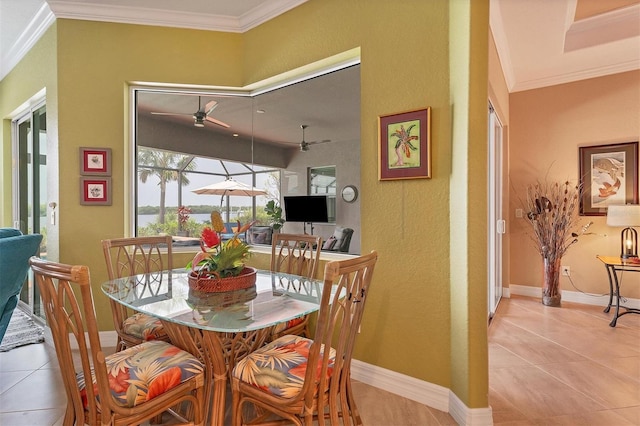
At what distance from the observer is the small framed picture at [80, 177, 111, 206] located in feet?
10.0

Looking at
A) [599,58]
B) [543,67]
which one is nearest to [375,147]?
[543,67]

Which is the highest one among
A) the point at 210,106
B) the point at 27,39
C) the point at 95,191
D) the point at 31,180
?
the point at 27,39

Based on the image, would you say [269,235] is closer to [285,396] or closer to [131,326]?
[131,326]

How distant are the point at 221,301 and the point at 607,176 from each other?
4689 mm

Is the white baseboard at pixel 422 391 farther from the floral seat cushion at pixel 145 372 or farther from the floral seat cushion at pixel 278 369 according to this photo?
the floral seat cushion at pixel 145 372

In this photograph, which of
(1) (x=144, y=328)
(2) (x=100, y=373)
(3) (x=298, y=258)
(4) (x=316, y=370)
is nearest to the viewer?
(2) (x=100, y=373)

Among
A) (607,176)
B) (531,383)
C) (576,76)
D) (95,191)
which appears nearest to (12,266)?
(95,191)

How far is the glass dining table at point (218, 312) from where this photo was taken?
1.58 meters

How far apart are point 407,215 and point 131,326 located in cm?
194

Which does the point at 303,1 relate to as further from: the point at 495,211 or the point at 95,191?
the point at 495,211

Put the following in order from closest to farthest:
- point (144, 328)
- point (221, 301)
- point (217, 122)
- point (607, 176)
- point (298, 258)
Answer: point (221, 301) < point (144, 328) < point (298, 258) < point (217, 122) < point (607, 176)

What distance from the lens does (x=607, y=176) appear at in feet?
13.4

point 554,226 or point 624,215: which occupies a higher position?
point 624,215

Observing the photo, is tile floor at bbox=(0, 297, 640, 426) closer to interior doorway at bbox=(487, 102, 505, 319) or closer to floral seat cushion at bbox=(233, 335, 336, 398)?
interior doorway at bbox=(487, 102, 505, 319)
